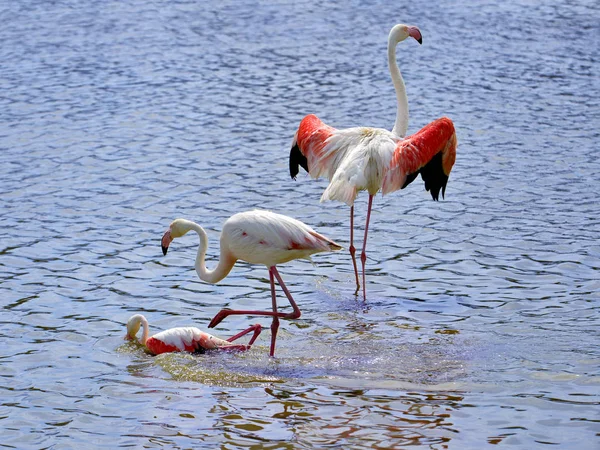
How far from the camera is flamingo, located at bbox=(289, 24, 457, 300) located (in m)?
8.42

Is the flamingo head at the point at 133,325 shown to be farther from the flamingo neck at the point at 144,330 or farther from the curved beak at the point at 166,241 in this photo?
the curved beak at the point at 166,241

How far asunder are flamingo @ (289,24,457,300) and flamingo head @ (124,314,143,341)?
6.10 feet

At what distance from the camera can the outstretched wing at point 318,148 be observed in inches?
354

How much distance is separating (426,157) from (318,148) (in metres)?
1.11

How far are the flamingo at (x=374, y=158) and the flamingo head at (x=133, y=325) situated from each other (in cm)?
186

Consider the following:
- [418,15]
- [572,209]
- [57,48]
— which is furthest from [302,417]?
[418,15]

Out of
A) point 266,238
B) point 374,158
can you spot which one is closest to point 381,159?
point 374,158

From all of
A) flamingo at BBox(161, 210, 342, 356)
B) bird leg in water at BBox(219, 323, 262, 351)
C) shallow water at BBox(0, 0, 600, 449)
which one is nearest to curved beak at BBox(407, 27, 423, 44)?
shallow water at BBox(0, 0, 600, 449)

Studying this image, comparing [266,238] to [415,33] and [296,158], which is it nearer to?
[296,158]

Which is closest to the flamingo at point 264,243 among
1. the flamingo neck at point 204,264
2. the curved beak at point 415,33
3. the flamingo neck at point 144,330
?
the flamingo neck at point 204,264

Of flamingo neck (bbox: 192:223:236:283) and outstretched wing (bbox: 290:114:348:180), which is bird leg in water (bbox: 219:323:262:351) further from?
outstretched wing (bbox: 290:114:348:180)

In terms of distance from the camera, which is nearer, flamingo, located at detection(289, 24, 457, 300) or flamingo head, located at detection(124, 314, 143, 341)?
flamingo head, located at detection(124, 314, 143, 341)

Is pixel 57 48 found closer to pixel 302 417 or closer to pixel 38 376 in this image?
pixel 38 376

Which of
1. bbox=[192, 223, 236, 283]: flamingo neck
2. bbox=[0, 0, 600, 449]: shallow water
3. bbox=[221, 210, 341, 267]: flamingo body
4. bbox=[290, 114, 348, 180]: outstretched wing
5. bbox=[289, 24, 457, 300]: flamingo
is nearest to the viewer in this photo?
bbox=[0, 0, 600, 449]: shallow water
